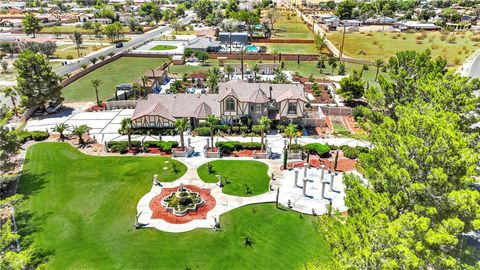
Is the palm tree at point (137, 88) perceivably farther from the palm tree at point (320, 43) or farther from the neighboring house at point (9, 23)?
the neighboring house at point (9, 23)

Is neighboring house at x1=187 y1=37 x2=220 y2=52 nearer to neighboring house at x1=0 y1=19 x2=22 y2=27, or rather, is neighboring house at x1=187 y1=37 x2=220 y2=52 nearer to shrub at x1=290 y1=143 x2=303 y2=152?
shrub at x1=290 y1=143 x2=303 y2=152

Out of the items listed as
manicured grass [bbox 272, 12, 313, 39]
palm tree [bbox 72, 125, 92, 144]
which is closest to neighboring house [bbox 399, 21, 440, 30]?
manicured grass [bbox 272, 12, 313, 39]

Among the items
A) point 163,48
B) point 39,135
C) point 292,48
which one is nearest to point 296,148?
point 39,135

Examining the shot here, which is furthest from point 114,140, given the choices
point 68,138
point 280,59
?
point 280,59

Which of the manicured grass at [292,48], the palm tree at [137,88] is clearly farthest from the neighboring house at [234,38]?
the palm tree at [137,88]

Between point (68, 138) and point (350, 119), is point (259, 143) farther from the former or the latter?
point (68, 138)

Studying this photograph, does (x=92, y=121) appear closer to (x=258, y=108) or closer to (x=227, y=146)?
(x=227, y=146)
